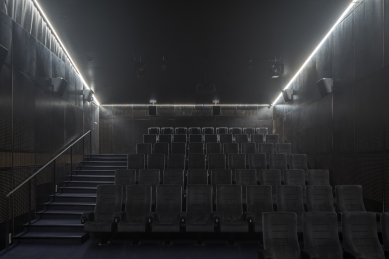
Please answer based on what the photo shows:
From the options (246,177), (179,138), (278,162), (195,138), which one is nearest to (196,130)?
(179,138)

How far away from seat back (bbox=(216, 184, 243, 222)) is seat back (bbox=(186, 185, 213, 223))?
0.15 meters

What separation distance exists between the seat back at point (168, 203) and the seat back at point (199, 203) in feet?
0.50

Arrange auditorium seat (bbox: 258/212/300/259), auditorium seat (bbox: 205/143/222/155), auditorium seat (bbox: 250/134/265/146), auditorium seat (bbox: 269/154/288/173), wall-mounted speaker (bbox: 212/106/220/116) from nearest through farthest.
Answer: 1. auditorium seat (bbox: 258/212/300/259)
2. auditorium seat (bbox: 269/154/288/173)
3. auditorium seat (bbox: 205/143/222/155)
4. auditorium seat (bbox: 250/134/265/146)
5. wall-mounted speaker (bbox: 212/106/220/116)

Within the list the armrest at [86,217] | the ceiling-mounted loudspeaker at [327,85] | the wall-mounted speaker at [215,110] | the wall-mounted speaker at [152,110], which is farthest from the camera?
the wall-mounted speaker at [215,110]

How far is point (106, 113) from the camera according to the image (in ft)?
43.2

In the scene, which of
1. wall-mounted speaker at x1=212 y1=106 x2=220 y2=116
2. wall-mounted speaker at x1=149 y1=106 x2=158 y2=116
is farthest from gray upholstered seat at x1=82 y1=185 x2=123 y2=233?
wall-mounted speaker at x1=212 y1=106 x2=220 y2=116

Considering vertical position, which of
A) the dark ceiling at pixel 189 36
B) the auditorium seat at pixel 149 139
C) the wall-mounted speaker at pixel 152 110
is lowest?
the auditorium seat at pixel 149 139

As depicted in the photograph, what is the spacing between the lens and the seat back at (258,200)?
16.1ft

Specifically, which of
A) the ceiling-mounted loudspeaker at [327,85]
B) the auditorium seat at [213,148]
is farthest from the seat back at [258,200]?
the auditorium seat at [213,148]

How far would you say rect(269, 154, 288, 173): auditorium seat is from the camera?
6873 millimetres

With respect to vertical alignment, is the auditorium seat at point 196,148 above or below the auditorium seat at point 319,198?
above

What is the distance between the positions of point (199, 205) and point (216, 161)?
2.04m

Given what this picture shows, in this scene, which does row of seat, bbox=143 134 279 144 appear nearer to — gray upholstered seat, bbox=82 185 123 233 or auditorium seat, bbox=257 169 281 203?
auditorium seat, bbox=257 169 281 203

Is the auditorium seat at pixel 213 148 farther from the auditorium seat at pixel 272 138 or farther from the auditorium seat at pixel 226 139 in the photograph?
the auditorium seat at pixel 272 138
